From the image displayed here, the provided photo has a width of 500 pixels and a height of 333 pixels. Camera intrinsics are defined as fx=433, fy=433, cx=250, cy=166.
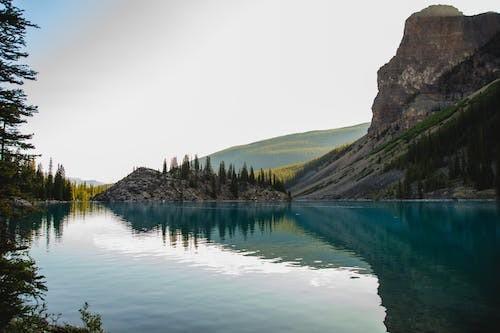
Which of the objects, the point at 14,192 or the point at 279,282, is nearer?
the point at 14,192

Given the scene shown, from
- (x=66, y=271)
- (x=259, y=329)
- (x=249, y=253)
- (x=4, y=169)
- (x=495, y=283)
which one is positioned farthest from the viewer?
(x=249, y=253)

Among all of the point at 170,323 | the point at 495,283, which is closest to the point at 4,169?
the point at 170,323

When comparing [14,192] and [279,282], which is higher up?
[14,192]

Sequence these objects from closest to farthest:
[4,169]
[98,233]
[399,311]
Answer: [4,169], [399,311], [98,233]

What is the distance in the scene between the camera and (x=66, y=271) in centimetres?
4619

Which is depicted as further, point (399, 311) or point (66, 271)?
point (66, 271)

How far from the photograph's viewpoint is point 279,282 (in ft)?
129

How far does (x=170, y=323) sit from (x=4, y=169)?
42.9 feet

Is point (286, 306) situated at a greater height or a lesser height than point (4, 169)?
lesser

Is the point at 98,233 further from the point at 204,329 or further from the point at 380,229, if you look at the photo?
the point at 204,329

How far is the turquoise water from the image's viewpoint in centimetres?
2716

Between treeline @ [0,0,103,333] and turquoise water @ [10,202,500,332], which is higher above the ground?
treeline @ [0,0,103,333]

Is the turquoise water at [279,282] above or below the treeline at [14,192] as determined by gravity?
below

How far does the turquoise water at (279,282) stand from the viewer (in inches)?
1069
